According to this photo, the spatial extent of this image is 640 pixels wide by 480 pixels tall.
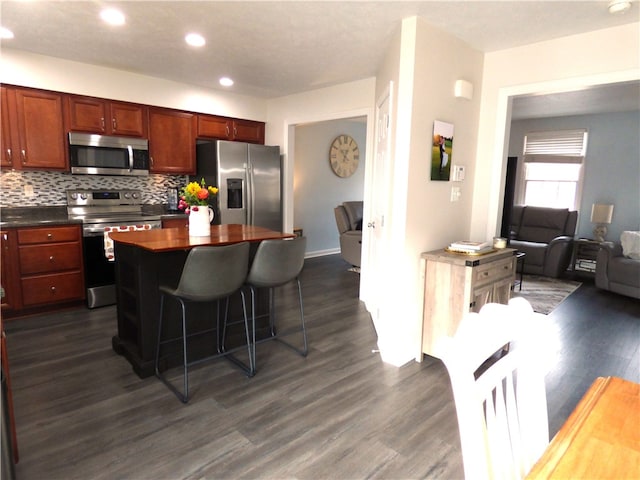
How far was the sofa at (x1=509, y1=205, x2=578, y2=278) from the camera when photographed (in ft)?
18.4

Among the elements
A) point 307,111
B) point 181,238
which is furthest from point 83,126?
point 307,111

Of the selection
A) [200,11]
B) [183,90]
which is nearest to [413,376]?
[200,11]

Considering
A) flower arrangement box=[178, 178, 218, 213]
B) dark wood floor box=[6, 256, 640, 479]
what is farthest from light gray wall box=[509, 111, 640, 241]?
flower arrangement box=[178, 178, 218, 213]

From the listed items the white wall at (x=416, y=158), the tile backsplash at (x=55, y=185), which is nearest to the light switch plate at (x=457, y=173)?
the white wall at (x=416, y=158)

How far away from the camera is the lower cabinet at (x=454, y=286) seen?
2.71 metres

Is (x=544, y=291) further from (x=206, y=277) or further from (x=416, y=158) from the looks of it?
(x=206, y=277)

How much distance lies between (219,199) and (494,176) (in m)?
3.08

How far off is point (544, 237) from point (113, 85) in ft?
20.9

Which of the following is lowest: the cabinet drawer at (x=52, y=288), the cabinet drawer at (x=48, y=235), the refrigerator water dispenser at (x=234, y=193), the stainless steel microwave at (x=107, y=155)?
the cabinet drawer at (x=52, y=288)

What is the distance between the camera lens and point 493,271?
291 centimetres

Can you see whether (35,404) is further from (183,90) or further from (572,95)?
(572,95)

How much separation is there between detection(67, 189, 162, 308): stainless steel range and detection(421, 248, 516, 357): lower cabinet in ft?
10.1

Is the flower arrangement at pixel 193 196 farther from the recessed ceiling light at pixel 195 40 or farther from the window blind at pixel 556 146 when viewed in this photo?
the window blind at pixel 556 146

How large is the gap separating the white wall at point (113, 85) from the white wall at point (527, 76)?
10.6 feet
